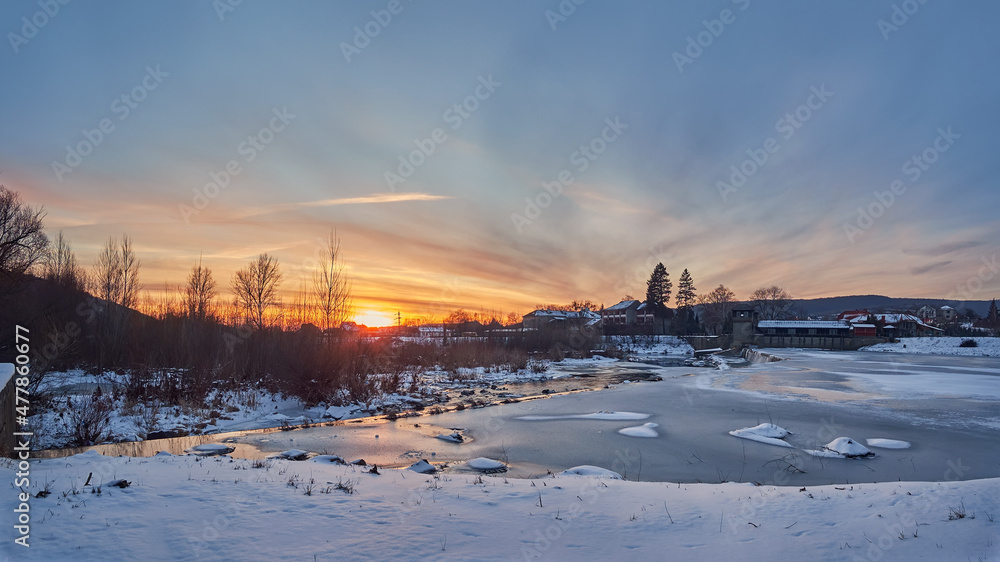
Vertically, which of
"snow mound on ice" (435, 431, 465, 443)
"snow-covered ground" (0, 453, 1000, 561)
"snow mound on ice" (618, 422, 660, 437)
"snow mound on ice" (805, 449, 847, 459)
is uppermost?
"snow-covered ground" (0, 453, 1000, 561)

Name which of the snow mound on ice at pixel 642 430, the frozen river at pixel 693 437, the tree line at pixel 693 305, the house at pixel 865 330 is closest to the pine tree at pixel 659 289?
the tree line at pixel 693 305

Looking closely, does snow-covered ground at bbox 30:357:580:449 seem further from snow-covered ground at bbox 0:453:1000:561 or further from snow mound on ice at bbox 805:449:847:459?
snow mound on ice at bbox 805:449:847:459

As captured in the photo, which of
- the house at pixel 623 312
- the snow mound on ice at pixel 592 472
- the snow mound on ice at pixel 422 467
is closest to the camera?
the snow mound on ice at pixel 592 472

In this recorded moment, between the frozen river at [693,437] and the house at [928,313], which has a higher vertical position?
the house at [928,313]

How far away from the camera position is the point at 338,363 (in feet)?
60.0

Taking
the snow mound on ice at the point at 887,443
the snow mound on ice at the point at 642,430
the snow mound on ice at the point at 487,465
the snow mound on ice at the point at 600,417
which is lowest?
the snow mound on ice at the point at 887,443

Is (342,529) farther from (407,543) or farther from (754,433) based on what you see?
(754,433)

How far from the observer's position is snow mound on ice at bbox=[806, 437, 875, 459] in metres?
10.0

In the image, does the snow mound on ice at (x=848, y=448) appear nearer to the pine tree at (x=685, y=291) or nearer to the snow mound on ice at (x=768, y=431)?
the snow mound on ice at (x=768, y=431)

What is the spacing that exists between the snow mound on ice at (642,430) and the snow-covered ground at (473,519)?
17.7 ft

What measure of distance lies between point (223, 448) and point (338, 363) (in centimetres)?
746

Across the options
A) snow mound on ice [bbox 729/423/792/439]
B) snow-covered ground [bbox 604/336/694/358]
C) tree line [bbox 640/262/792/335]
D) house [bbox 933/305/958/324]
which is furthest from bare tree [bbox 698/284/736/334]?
snow mound on ice [bbox 729/423/792/439]

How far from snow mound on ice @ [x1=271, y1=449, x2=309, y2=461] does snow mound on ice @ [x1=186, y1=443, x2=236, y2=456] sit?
1.30 metres

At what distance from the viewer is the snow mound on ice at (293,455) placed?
32.1ft
